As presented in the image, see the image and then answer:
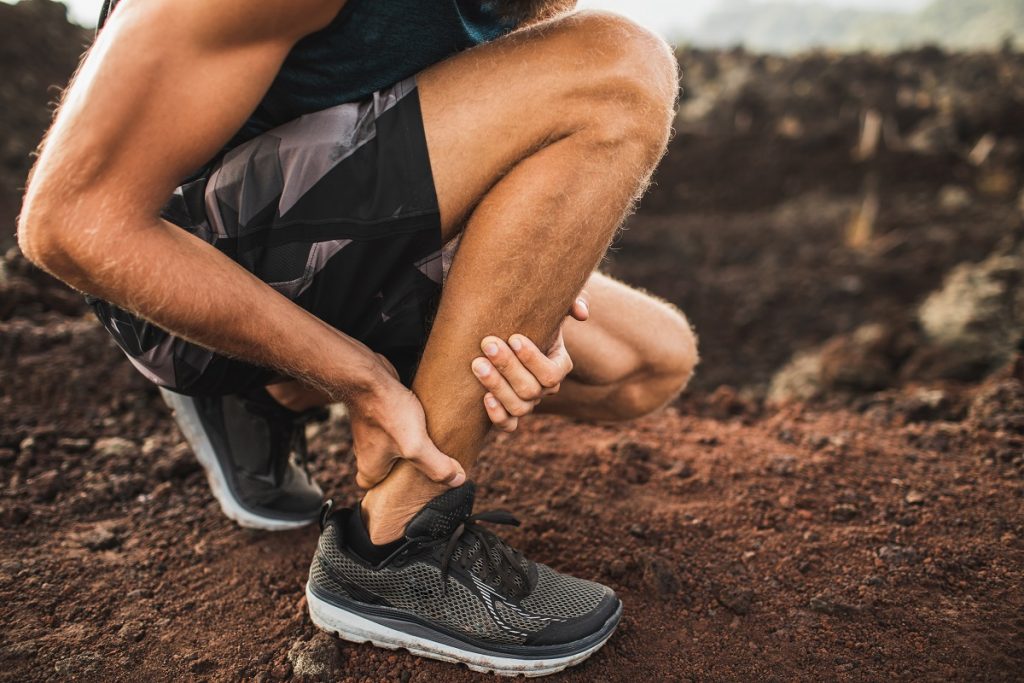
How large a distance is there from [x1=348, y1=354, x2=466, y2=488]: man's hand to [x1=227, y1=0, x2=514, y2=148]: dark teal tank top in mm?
520

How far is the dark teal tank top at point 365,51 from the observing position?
52.5 inches

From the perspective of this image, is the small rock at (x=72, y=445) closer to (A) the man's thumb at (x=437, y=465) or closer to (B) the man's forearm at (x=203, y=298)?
(B) the man's forearm at (x=203, y=298)

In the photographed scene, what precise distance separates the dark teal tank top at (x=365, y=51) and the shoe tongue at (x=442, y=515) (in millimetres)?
811

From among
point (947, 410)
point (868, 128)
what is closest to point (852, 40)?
point (868, 128)

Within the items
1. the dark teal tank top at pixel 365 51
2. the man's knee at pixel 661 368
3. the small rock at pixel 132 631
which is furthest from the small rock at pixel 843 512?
the small rock at pixel 132 631

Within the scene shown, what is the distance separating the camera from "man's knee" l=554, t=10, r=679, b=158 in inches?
55.8

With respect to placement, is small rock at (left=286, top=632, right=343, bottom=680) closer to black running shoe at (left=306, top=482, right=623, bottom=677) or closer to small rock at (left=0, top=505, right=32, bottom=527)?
black running shoe at (left=306, top=482, right=623, bottom=677)

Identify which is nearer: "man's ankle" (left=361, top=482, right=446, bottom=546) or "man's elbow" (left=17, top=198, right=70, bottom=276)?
"man's elbow" (left=17, top=198, right=70, bottom=276)

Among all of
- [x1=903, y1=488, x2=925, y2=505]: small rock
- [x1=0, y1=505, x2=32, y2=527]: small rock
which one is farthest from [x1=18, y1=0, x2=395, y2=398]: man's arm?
[x1=903, y1=488, x2=925, y2=505]: small rock

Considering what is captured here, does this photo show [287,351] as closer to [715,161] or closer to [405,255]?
[405,255]

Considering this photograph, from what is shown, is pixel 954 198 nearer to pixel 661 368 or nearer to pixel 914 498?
pixel 914 498

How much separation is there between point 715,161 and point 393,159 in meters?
8.67

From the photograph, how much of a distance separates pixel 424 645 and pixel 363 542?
0.79ft

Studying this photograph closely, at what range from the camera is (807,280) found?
572 centimetres
